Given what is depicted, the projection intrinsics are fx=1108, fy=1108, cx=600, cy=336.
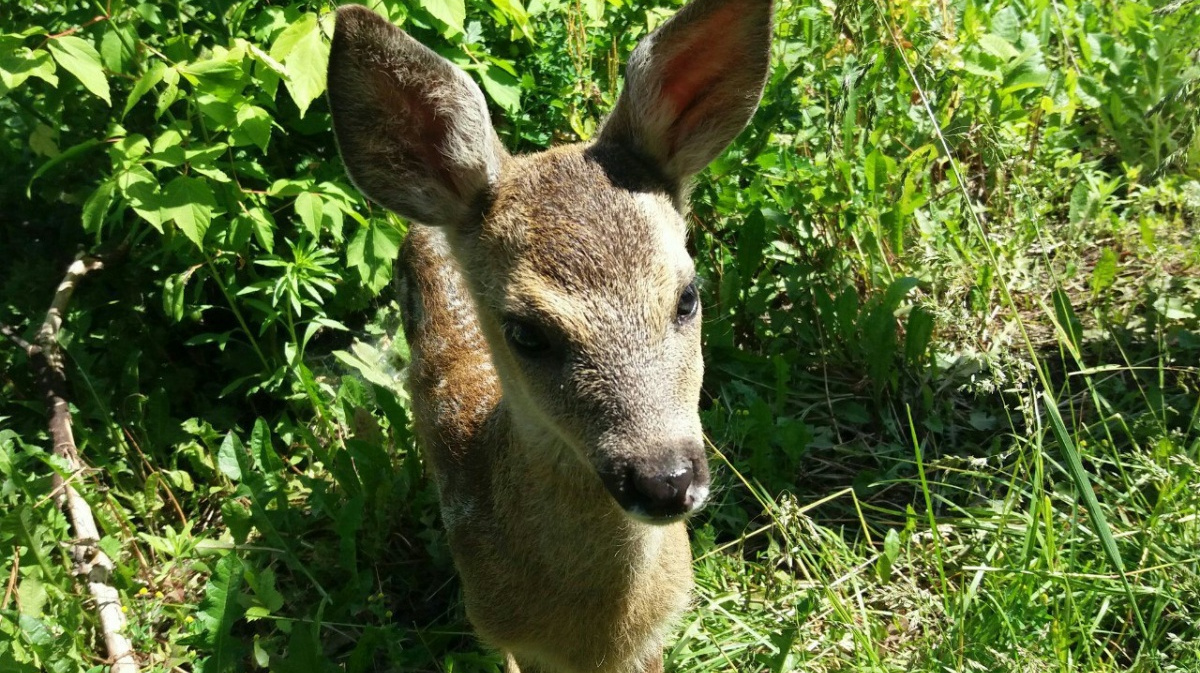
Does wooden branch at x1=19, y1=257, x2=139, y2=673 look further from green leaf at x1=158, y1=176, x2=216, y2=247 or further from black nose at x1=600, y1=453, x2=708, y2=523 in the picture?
black nose at x1=600, y1=453, x2=708, y2=523

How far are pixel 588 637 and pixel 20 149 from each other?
384cm

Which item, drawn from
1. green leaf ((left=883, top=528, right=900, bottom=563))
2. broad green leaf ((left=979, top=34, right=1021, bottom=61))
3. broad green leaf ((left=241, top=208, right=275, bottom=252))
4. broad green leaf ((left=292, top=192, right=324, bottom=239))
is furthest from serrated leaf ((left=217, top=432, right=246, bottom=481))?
broad green leaf ((left=979, top=34, right=1021, bottom=61))

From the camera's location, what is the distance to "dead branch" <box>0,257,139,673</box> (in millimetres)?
3797

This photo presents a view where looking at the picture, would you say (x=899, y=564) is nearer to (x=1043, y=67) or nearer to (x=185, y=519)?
(x=1043, y=67)

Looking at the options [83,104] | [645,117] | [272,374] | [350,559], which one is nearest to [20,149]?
[83,104]

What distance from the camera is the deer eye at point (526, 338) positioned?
2.76 m

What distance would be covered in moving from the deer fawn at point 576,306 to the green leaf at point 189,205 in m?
0.87

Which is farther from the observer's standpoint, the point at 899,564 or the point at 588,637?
the point at 899,564

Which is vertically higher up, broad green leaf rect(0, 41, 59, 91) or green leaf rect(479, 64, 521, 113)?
broad green leaf rect(0, 41, 59, 91)

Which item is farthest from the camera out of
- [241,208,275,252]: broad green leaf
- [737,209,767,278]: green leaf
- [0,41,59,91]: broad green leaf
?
[737,209,767,278]: green leaf

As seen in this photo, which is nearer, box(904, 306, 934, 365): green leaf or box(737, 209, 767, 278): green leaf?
box(904, 306, 934, 365): green leaf

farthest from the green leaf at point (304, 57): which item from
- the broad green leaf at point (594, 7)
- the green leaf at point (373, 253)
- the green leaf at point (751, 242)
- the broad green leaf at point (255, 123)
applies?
Result: the green leaf at point (751, 242)

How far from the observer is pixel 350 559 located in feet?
13.0

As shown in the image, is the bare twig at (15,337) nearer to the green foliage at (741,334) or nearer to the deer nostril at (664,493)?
the green foliage at (741,334)
